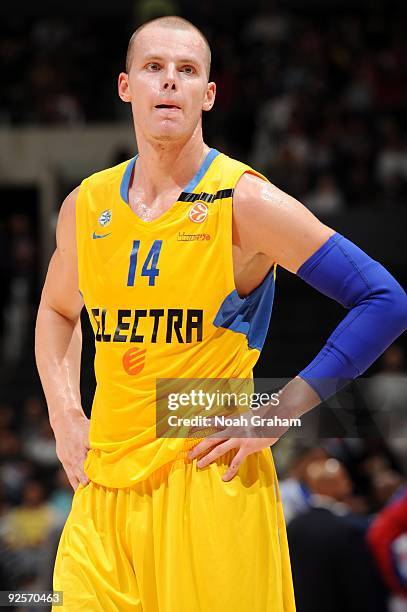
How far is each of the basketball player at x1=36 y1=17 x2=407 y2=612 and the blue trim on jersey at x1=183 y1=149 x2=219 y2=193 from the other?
0.04 feet

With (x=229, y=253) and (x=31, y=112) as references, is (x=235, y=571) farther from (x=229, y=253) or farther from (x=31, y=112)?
(x=31, y=112)

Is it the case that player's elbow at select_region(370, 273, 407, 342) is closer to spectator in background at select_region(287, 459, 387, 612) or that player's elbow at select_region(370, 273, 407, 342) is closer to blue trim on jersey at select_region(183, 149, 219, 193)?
blue trim on jersey at select_region(183, 149, 219, 193)

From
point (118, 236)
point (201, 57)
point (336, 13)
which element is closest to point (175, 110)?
point (201, 57)

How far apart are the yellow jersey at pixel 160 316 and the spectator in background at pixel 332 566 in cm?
294

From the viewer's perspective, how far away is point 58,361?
155 inches

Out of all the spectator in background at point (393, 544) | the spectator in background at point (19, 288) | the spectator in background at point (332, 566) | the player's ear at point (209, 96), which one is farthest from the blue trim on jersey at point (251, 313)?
the spectator in background at point (19, 288)

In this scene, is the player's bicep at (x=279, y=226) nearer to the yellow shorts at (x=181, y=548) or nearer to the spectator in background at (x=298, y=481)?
the yellow shorts at (x=181, y=548)

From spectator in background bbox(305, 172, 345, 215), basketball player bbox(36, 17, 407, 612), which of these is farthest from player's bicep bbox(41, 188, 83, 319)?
spectator in background bbox(305, 172, 345, 215)

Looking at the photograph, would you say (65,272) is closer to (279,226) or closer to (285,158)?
(279,226)

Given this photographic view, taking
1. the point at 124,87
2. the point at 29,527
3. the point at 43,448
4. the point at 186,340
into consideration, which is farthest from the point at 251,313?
the point at 43,448

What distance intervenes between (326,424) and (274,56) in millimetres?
12113

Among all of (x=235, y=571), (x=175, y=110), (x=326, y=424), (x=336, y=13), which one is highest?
(x=336, y=13)

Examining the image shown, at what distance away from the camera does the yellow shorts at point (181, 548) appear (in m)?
3.36

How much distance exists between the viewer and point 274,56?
15.1 metres
